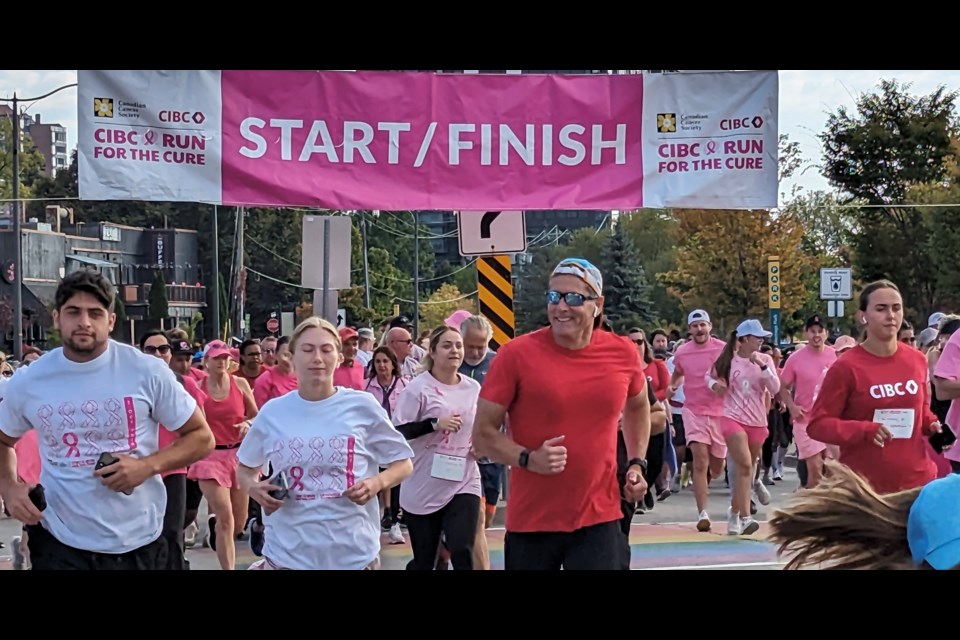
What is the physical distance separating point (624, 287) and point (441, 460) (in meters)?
63.6

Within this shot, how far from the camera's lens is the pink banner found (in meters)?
8.69

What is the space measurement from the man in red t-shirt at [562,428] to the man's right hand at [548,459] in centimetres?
3

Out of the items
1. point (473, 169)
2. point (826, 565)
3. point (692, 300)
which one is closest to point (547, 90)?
point (473, 169)

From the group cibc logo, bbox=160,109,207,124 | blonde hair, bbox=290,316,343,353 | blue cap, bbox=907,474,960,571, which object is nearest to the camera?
blue cap, bbox=907,474,960,571

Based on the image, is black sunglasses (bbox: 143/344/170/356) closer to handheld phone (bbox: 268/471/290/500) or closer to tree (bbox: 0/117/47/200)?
handheld phone (bbox: 268/471/290/500)

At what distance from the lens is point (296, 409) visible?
612cm

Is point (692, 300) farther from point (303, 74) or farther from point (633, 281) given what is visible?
point (303, 74)

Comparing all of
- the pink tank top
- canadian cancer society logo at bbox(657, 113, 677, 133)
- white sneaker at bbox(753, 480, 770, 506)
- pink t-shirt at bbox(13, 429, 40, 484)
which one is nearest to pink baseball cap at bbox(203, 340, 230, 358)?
the pink tank top

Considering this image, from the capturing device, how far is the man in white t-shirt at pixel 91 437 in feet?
18.9

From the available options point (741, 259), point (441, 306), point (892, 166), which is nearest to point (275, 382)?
point (892, 166)

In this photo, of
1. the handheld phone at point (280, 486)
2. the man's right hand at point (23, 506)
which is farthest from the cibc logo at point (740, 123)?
the man's right hand at point (23, 506)

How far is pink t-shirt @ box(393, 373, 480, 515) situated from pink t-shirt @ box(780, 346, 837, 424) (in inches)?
218

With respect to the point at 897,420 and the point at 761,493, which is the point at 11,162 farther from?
the point at 897,420

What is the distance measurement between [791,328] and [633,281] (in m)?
23.5
